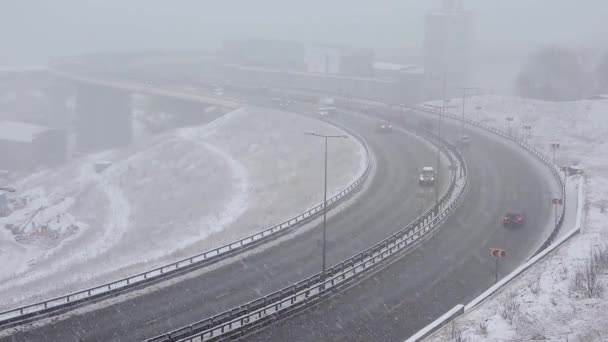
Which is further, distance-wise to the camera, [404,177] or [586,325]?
[404,177]

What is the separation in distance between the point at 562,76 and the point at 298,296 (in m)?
107

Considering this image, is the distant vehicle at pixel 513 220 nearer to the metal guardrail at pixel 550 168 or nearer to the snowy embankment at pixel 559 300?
the metal guardrail at pixel 550 168

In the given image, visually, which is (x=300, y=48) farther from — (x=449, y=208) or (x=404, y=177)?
(x=449, y=208)

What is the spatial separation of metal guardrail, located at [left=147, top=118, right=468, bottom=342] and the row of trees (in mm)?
83609

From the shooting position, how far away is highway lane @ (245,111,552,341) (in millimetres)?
29906

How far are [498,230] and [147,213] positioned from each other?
39.3 metres

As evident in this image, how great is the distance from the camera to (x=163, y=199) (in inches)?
2931

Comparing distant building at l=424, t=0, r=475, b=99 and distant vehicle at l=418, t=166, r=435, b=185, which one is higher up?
distant building at l=424, t=0, r=475, b=99

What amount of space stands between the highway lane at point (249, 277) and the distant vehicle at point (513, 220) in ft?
19.8

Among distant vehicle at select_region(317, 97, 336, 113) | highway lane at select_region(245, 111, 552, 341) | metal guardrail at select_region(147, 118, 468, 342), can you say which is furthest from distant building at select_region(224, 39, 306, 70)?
metal guardrail at select_region(147, 118, 468, 342)

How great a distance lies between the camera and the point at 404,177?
190 ft

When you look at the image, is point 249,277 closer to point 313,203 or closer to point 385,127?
point 313,203

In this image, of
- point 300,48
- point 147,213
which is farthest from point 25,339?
point 300,48

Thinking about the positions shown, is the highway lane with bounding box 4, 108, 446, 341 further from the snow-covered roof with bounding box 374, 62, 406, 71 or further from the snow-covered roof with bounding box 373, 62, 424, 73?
the snow-covered roof with bounding box 374, 62, 406, 71
